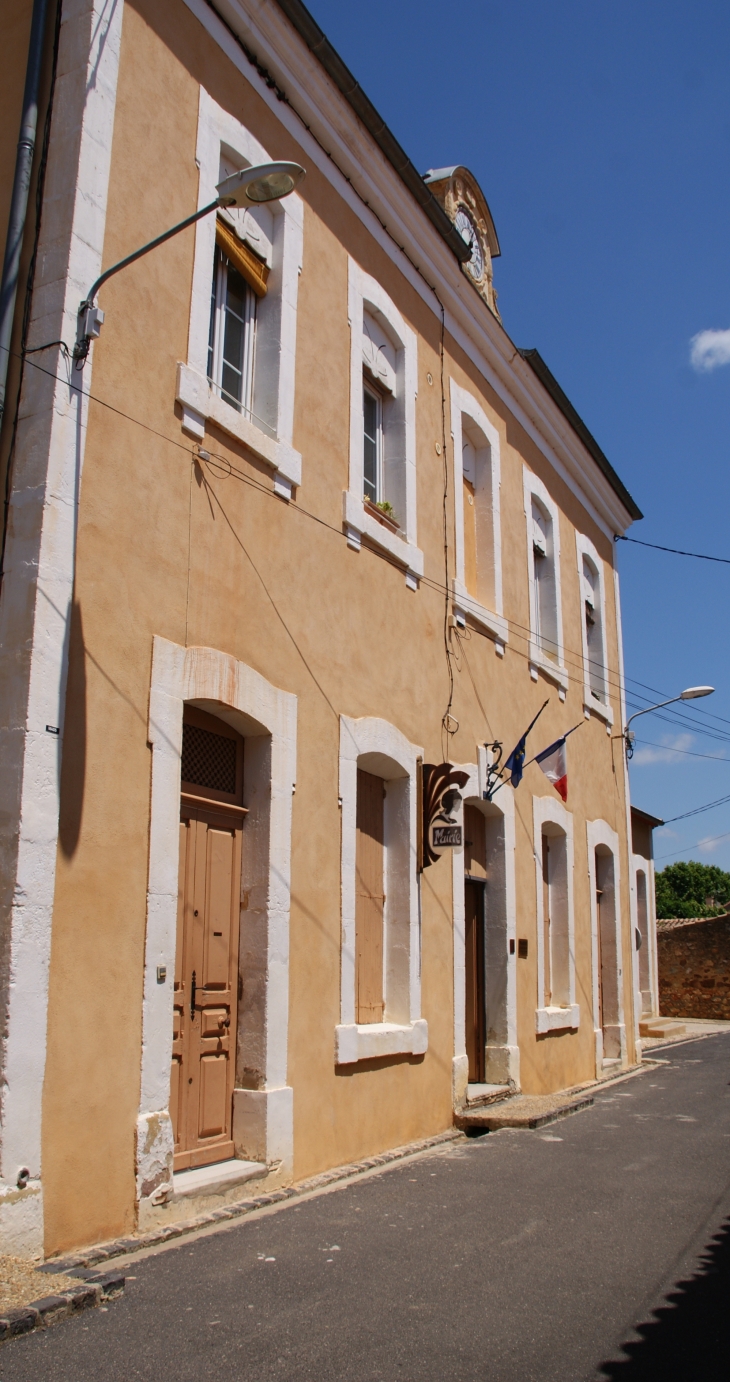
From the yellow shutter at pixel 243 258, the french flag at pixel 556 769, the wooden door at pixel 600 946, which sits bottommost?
the wooden door at pixel 600 946

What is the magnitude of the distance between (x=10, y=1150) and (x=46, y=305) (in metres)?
4.19

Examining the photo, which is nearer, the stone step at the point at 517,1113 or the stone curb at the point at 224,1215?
the stone curb at the point at 224,1215

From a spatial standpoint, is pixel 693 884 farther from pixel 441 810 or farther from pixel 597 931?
pixel 441 810

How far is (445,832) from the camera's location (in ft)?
30.6

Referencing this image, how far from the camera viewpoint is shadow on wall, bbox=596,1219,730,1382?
162 inches

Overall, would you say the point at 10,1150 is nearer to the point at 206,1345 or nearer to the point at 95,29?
the point at 206,1345

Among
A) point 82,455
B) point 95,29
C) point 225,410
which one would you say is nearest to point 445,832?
point 225,410

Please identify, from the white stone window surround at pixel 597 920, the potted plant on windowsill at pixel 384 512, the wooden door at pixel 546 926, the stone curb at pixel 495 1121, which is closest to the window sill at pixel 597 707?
the white stone window surround at pixel 597 920

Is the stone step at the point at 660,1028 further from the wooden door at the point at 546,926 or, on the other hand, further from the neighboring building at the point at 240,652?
the neighboring building at the point at 240,652

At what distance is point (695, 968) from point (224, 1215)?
25.7 meters

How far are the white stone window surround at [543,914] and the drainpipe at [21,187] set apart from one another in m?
8.36

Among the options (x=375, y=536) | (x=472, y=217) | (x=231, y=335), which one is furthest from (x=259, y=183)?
(x=472, y=217)

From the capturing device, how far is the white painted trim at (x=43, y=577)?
510cm

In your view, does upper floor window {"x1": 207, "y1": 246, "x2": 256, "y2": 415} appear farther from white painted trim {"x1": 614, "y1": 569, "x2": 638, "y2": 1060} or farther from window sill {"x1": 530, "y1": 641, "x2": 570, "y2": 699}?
white painted trim {"x1": 614, "y1": 569, "x2": 638, "y2": 1060}
